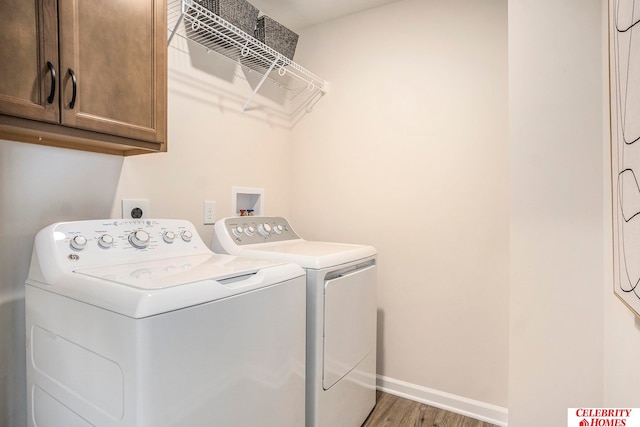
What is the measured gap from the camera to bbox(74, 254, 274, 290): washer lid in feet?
3.02

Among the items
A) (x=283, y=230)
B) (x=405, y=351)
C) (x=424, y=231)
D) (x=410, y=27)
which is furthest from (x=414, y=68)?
(x=405, y=351)

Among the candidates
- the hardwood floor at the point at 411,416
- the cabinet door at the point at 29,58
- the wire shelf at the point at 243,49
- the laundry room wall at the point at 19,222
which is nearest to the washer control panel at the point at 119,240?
the laundry room wall at the point at 19,222

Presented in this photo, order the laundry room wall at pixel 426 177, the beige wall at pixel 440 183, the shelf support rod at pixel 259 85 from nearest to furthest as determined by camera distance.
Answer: the beige wall at pixel 440 183 < the laundry room wall at pixel 426 177 < the shelf support rod at pixel 259 85

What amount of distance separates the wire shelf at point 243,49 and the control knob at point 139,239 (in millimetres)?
905

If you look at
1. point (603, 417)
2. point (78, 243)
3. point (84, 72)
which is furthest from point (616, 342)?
point (84, 72)

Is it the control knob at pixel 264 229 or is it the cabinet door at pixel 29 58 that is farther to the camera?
the control knob at pixel 264 229

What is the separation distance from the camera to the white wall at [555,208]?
132cm

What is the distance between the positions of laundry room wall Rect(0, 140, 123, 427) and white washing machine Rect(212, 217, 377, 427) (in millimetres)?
702

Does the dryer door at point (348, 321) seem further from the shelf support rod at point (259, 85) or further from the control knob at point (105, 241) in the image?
the shelf support rod at point (259, 85)

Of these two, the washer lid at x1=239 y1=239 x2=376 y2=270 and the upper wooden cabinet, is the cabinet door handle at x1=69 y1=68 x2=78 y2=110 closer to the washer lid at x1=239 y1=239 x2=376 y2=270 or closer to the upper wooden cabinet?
the upper wooden cabinet

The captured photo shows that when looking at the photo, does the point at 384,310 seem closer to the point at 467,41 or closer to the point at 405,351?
the point at 405,351

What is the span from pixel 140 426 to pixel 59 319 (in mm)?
460

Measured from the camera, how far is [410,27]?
2.10m

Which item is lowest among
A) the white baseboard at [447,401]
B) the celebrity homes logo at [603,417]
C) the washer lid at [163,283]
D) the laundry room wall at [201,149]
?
the white baseboard at [447,401]
